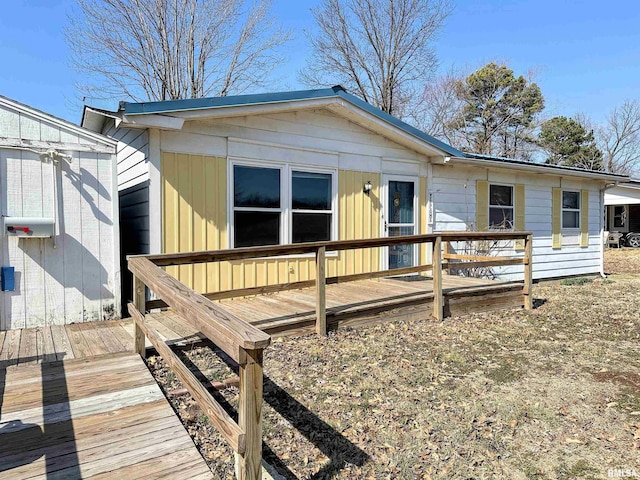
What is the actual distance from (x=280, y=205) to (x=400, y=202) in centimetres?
259

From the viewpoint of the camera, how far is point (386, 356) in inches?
165

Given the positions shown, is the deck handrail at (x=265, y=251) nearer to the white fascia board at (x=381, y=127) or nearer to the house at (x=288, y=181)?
the house at (x=288, y=181)

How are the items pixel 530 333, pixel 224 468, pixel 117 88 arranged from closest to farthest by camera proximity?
pixel 224 468 < pixel 530 333 < pixel 117 88

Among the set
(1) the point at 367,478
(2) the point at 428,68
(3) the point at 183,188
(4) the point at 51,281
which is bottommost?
(1) the point at 367,478

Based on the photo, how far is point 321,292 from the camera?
450cm

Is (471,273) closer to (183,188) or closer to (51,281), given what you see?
(183,188)

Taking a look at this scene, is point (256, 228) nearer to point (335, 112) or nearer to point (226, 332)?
point (335, 112)

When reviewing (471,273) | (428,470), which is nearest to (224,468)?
(428,470)

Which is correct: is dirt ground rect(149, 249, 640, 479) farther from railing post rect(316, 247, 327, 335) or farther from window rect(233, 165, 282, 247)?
window rect(233, 165, 282, 247)

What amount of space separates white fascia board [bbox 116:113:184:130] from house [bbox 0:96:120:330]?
0.35 meters

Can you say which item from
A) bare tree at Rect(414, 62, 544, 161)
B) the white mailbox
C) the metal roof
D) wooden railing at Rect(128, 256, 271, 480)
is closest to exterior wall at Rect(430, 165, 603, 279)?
the metal roof

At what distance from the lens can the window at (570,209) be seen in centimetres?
1039

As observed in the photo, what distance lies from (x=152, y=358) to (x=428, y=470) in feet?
8.28

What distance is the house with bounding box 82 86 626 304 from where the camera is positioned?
5.25m
